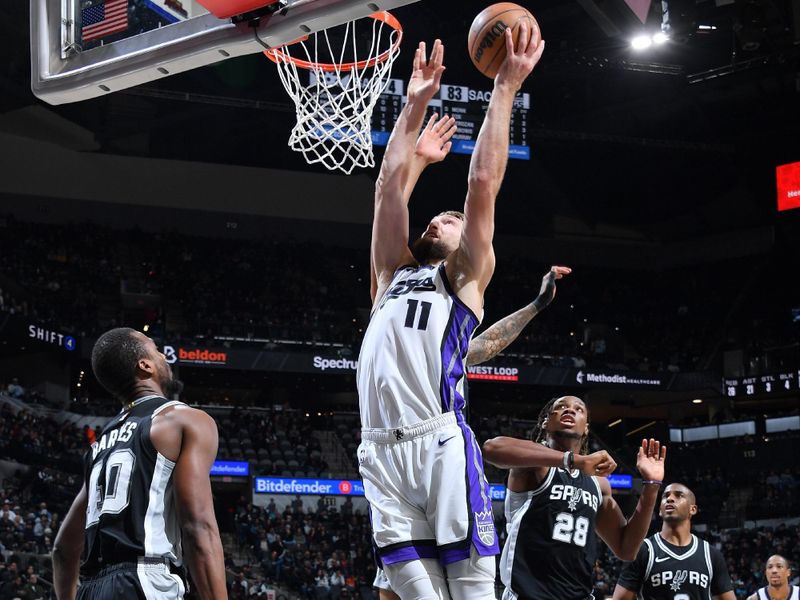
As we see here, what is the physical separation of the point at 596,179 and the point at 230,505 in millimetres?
14992

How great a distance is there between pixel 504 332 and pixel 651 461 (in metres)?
1.11

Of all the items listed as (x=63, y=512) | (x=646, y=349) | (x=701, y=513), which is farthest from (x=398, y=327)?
(x=646, y=349)

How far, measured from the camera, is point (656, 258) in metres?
34.8

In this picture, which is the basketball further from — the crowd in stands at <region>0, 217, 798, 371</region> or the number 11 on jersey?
the crowd in stands at <region>0, 217, 798, 371</region>

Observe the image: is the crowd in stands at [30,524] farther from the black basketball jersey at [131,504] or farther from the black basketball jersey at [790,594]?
the black basketball jersey at [131,504]

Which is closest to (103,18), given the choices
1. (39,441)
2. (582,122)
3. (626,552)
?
(626,552)

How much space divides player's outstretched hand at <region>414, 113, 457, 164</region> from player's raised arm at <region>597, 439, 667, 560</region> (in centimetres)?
190

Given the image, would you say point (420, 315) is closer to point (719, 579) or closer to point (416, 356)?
point (416, 356)

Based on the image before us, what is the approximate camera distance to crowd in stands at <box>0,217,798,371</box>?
27297 mm

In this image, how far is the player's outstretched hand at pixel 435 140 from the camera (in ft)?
14.4

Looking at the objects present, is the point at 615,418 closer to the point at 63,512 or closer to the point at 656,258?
the point at 656,258

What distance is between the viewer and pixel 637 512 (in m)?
5.36

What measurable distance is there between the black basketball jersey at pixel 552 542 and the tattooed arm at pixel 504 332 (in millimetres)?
832

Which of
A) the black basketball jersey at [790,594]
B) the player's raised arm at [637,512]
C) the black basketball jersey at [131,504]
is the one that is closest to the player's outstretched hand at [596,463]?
the player's raised arm at [637,512]
